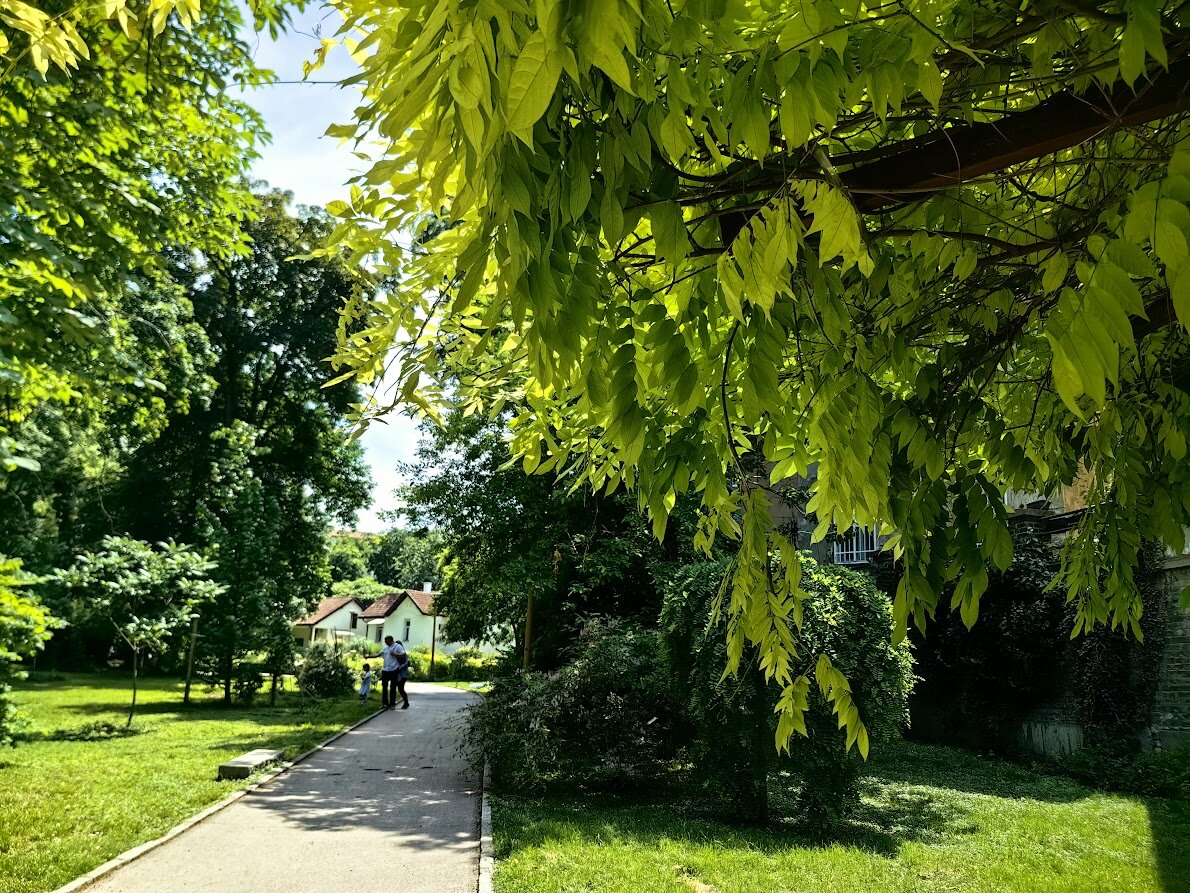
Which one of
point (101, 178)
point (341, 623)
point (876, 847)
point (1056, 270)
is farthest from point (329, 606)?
point (1056, 270)

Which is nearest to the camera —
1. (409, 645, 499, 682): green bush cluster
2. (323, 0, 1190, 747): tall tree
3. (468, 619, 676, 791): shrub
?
(323, 0, 1190, 747): tall tree

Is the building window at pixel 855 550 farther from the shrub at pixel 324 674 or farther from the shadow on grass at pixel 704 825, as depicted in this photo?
the shrub at pixel 324 674

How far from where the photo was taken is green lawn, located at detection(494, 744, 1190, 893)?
6094 millimetres

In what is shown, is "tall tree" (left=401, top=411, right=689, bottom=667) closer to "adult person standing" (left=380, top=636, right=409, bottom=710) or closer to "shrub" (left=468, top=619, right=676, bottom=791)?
"shrub" (left=468, top=619, right=676, bottom=791)

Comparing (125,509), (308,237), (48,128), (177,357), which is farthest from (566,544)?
(125,509)

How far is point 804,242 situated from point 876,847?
699cm

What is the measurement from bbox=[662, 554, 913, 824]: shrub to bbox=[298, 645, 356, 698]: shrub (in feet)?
58.0

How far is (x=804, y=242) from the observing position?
7.41 feet

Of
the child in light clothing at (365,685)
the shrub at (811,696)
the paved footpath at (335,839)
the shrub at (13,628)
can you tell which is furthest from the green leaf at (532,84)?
the child in light clothing at (365,685)

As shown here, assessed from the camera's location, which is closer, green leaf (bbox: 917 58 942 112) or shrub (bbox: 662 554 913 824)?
green leaf (bbox: 917 58 942 112)

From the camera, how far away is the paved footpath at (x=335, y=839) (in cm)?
603

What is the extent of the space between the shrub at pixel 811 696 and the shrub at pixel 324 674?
58.0 ft

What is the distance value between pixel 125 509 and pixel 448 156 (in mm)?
34029

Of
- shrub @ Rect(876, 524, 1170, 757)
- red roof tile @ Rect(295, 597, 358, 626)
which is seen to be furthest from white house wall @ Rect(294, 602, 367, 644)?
shrub @ Rect(876, 524, 1170, 757)
